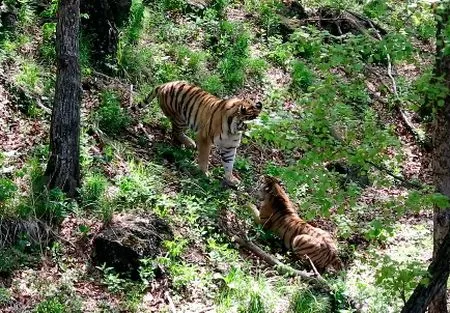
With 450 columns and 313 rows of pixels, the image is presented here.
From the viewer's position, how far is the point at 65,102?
23.3 ft

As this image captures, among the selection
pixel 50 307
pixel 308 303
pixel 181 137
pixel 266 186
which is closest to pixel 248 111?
pixel 266 186

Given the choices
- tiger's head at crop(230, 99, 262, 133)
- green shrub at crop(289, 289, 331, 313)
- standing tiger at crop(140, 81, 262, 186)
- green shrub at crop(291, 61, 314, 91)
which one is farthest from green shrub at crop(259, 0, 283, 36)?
green shrub at crop(289, 289, 331, 313)

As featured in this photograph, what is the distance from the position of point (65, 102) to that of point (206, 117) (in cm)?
274

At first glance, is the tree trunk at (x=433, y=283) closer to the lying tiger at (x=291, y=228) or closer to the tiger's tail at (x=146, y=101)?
the lying tiger at (x=291, y=228)

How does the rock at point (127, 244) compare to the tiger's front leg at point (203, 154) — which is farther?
the tiger's front leg at point (203, 154)

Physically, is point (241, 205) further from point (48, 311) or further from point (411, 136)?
point (411, 136)

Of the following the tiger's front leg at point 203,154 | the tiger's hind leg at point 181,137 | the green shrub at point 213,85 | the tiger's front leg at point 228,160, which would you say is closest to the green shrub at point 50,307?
the tiger's front leg at point 203,154

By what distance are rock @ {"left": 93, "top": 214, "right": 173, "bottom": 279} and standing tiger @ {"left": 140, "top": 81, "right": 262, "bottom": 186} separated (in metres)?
2.35

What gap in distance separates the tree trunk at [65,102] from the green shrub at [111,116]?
178 cm

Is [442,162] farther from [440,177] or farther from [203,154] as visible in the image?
[203,154]

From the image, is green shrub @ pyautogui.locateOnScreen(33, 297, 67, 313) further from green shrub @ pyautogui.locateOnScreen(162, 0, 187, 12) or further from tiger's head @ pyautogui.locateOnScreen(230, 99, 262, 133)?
green shrub @ pyautogui.locateOnScreen(162, 0, 187, 12)

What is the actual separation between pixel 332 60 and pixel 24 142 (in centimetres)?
462

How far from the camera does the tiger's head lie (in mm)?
8938

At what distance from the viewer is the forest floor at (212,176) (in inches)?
194
